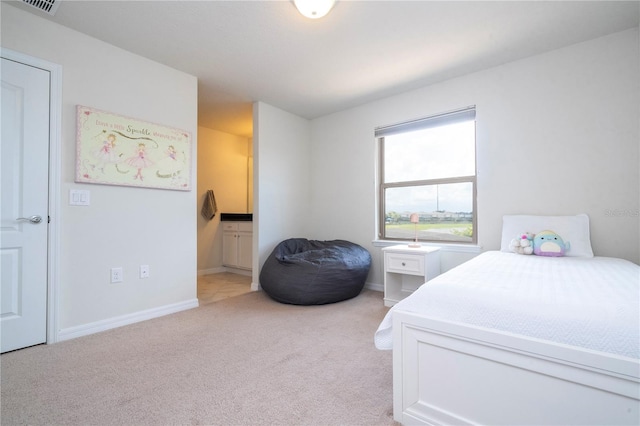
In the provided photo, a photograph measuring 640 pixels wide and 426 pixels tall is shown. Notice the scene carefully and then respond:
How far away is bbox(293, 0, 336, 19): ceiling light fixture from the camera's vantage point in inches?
74.2

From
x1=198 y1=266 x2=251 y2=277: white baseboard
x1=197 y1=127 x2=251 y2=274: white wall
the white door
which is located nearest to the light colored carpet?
the white door

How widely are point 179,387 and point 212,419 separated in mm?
377

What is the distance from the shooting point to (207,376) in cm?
163

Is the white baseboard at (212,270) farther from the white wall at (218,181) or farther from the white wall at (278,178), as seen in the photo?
the white wall at (278,178)

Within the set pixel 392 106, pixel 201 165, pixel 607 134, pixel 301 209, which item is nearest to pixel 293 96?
pixel 392 106

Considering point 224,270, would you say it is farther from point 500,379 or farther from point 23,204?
point 500,379

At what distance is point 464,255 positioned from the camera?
299cm

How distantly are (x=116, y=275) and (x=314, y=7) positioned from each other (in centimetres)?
265

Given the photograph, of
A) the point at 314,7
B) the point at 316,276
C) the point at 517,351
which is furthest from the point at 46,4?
the point at 517,351

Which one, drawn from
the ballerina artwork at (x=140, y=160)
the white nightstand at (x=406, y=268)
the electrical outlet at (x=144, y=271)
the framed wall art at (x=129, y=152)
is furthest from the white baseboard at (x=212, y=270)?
the white nightstand at (x=406, y=268)

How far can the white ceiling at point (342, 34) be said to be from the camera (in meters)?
2.01

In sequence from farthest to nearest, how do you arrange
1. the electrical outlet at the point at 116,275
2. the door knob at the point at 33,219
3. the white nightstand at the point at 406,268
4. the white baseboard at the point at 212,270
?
the white baseboard at the point at 212,270 < the white nightstand at the point at 406,268 < the electrical outlet at the point at 116,275 < the door knob at the point at 33,219

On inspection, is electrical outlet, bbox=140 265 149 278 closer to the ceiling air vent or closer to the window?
the ceiling air vent

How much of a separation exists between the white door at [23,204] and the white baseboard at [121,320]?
0.47 feet
